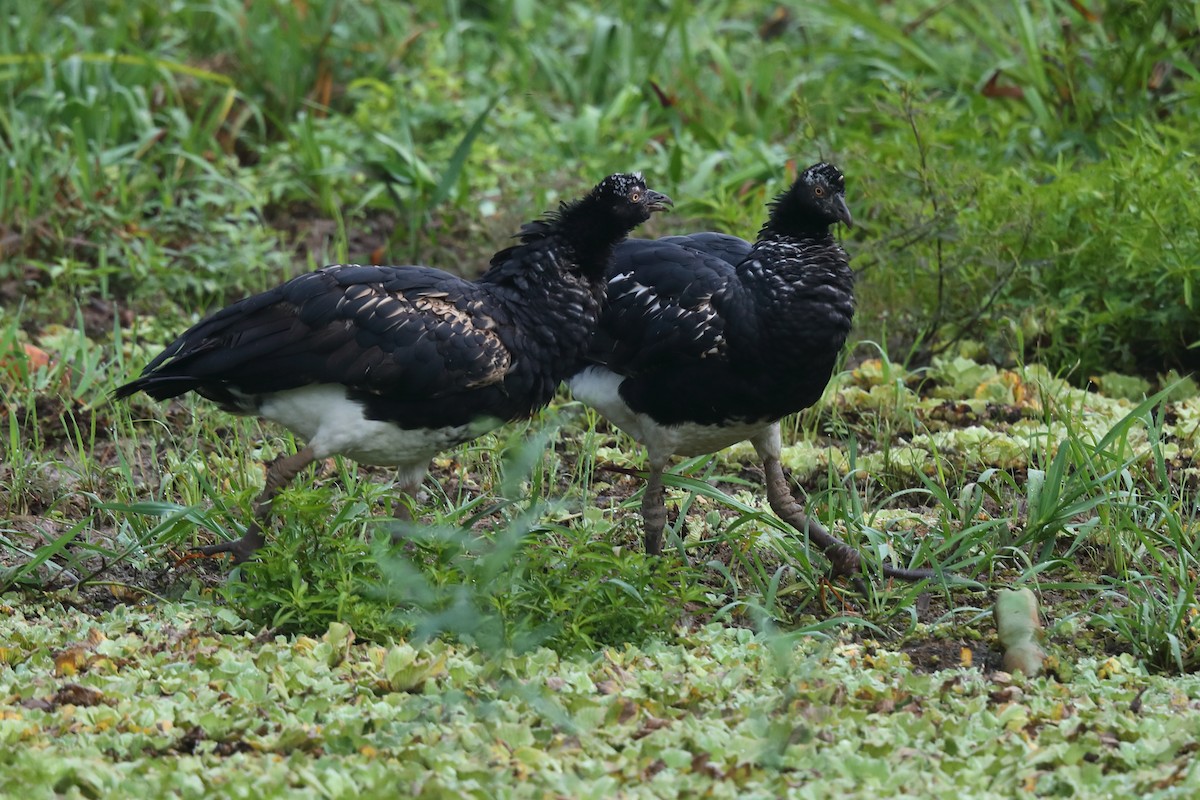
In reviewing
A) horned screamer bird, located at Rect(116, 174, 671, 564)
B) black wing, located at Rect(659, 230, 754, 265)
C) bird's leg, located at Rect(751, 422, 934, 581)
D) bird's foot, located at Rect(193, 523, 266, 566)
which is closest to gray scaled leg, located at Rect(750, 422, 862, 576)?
bird's leg, located at Rect(751, 422, 934, 581)

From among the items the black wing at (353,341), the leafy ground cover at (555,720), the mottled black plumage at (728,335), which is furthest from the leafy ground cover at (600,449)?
the black wing at (353,341)

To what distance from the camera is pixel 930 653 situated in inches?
185

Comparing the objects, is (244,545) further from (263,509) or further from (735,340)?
(735,340)

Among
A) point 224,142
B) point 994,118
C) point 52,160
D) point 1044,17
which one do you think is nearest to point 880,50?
point 1044,17

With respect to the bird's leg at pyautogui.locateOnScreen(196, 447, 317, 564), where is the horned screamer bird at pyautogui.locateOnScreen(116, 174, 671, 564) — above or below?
above

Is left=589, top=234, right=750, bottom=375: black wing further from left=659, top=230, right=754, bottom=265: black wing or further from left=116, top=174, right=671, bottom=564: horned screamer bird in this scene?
left=116, top=174, right=671, bottom=564: horned screamer bird

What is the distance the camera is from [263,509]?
5020 mm

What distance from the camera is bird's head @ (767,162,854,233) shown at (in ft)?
16.9

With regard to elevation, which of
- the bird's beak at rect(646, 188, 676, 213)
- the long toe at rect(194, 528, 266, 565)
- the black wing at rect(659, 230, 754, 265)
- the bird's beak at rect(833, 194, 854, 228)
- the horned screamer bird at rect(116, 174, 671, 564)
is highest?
the bird's beak at rect(833, 194, 854, 228)

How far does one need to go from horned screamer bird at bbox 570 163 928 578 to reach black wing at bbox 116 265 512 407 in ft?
1.81

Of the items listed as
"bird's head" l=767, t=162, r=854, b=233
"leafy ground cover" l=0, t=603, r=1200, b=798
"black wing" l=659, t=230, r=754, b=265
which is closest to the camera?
"leafy ground cover" l=0, t=603, r=1200, b=798

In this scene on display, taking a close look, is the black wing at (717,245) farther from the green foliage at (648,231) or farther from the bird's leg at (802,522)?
the green foliage at (648,231)

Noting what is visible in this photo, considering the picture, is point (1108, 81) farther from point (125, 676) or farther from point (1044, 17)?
point (125, 676)

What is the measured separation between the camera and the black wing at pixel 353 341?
16.0 feet
